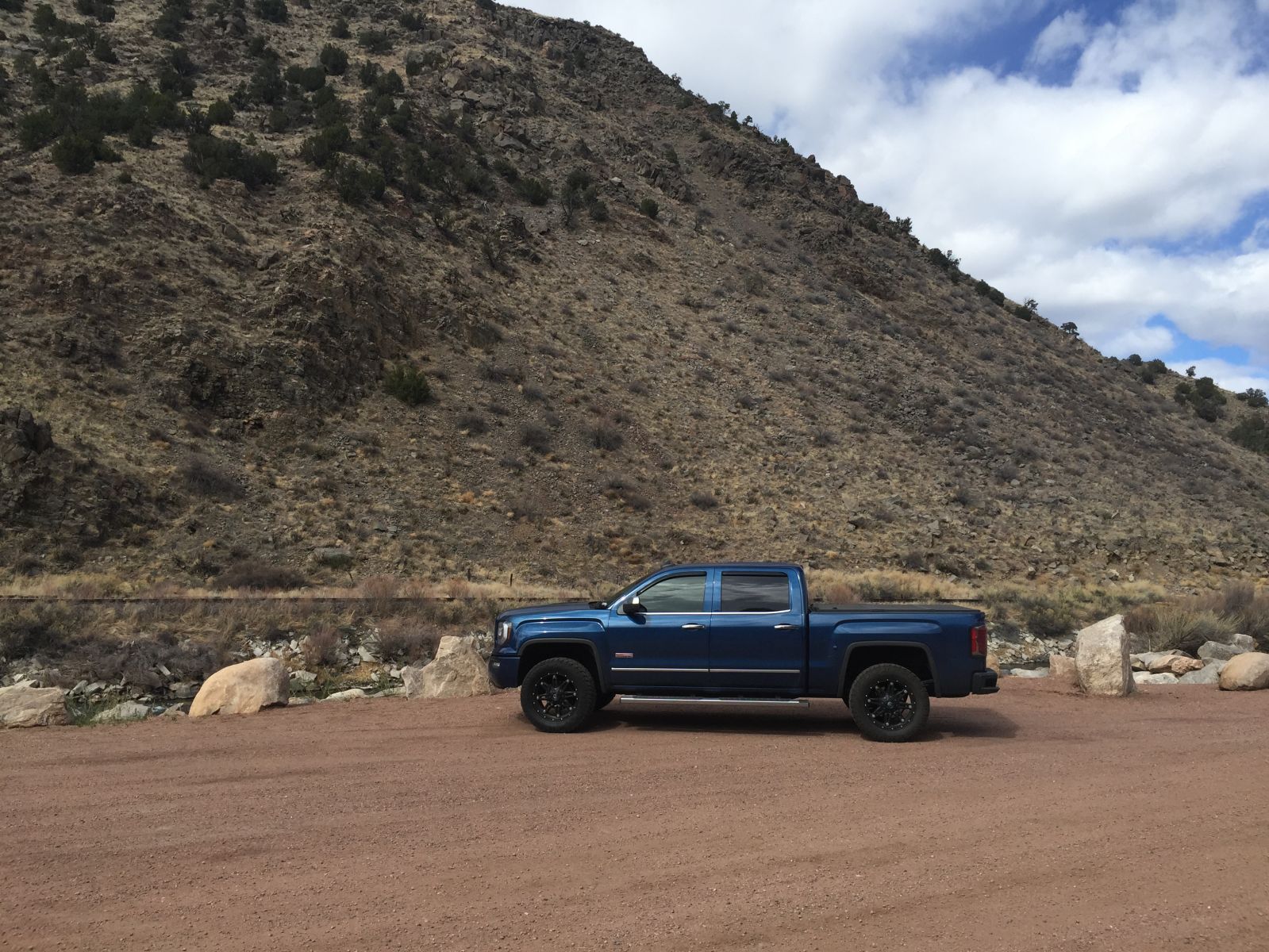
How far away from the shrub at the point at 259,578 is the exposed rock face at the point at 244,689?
10.4m

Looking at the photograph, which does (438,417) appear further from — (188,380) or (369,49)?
(369,49)

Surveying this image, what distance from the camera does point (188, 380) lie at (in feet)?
89.8

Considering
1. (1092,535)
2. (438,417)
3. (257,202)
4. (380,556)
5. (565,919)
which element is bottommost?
(565,919)

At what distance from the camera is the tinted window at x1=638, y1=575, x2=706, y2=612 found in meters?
9.46

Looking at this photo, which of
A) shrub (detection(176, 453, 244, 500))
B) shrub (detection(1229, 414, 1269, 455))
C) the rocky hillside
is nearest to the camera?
shrub (detection(176, 453, 244, 500))

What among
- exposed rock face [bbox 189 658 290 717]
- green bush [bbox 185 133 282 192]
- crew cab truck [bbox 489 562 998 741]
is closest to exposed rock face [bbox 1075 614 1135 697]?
crew cab truck [bbox 489 562 998 741]

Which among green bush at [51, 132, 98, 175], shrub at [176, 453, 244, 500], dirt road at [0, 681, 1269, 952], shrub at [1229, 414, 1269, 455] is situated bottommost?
dirt road at [0, 681, 1269, 952]

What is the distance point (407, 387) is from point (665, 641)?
77.3ft

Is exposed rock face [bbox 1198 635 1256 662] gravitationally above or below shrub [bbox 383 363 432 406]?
below

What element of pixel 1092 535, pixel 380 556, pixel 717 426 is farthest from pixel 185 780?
pixel 1092 535

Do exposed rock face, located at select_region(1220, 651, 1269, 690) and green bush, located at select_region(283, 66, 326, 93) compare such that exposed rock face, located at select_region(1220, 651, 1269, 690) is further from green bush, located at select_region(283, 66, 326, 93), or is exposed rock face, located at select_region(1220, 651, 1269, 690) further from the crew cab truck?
green bush, located at select_region(283, 66, 326, 93)

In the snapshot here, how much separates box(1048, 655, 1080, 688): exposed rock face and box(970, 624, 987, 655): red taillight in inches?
164

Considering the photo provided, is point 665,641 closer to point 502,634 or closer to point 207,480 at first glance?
point 502,634

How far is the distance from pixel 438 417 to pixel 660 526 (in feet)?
28.2
